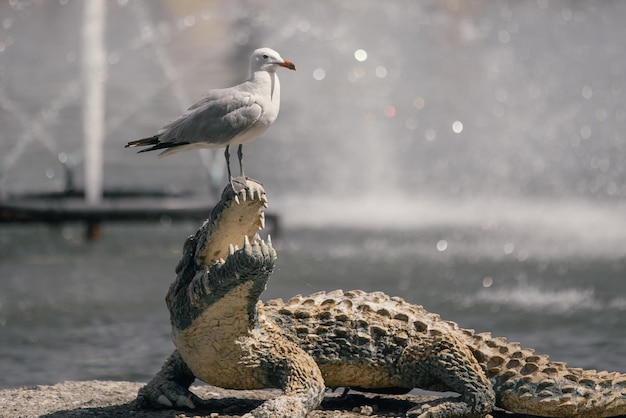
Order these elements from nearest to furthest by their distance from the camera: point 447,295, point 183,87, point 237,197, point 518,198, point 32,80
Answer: point 237,197 → point 447,295 → point 518,198 → point 32,80 → point 183,87

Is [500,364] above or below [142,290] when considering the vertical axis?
below

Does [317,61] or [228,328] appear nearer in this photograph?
[228,328]

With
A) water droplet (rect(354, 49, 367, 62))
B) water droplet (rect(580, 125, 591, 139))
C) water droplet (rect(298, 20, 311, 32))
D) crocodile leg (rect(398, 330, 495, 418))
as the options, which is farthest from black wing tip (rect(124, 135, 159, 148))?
water droplet (rect(354, 49, 367, 62))

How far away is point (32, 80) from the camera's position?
34.3 metres

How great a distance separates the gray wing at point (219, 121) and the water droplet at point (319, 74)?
2874 centimetres

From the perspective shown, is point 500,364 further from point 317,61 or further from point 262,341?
point 317,61

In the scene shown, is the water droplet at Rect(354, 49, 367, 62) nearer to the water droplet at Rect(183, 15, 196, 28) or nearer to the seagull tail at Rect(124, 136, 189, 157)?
the water droplet at Rect(183, 15, 196, 28)

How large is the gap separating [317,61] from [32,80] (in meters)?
9.73

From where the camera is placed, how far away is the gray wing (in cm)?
530

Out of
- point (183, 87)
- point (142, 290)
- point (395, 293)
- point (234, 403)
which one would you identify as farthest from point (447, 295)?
point (183, 87)

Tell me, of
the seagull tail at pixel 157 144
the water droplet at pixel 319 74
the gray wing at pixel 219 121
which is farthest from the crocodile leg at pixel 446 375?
the water droplet at pixel 319 74

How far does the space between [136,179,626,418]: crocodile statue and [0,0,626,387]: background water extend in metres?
4.10

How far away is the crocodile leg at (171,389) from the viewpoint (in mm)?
5793

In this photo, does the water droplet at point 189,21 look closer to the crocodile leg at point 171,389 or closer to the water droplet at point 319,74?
the water droplet at point 319,74
